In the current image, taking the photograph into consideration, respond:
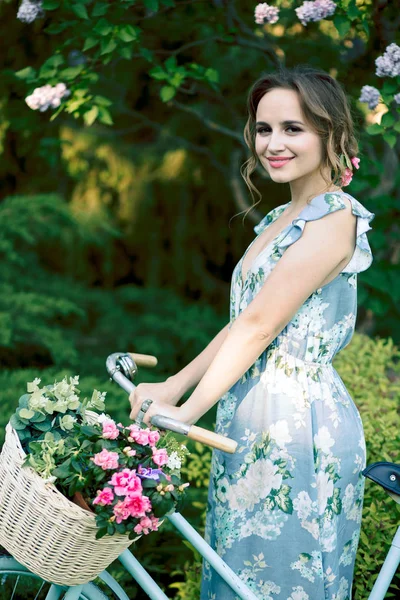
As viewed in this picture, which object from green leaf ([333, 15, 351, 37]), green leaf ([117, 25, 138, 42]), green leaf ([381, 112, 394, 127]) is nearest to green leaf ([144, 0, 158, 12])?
green leaf ([117, 25, 138, 42])

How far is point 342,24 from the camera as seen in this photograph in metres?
2.95

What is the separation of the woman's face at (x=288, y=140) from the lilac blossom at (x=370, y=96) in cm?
105

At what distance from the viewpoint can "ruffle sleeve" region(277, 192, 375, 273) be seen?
1816 mm

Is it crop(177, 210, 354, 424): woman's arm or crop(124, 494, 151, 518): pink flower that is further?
crop(177, 210, 354, 424): woman's arm

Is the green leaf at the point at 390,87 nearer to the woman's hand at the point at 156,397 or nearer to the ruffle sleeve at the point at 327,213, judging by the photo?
the ruffle sleeve at the point at 327,213

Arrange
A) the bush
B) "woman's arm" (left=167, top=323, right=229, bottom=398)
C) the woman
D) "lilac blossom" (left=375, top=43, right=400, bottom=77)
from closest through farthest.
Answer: the woman
"woman's arm" (left=167, top=323, right=229, bottom=398)
the bush
"lilac blossom" (left=375, top=43, right=400, bottom=77)

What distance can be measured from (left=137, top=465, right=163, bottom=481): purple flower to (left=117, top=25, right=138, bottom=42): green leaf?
1.95 m

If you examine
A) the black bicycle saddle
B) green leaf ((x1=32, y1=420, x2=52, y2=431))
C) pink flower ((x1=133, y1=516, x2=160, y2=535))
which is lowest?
the black bicycle saddle

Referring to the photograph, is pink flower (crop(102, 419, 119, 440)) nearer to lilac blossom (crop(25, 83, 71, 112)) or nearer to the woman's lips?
the woman's lips

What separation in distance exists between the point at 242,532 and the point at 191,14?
3127mm

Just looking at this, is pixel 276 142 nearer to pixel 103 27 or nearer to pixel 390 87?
pixel 390 87

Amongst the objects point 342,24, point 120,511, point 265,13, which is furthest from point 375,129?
point 120,511

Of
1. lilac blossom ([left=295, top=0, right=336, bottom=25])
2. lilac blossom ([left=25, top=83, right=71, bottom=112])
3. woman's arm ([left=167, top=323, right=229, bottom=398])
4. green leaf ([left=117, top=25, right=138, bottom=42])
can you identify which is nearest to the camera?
woman's arm ([left=167, top=323, right=229, bottom=398])

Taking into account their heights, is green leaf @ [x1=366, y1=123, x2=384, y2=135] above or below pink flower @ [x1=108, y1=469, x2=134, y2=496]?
below
